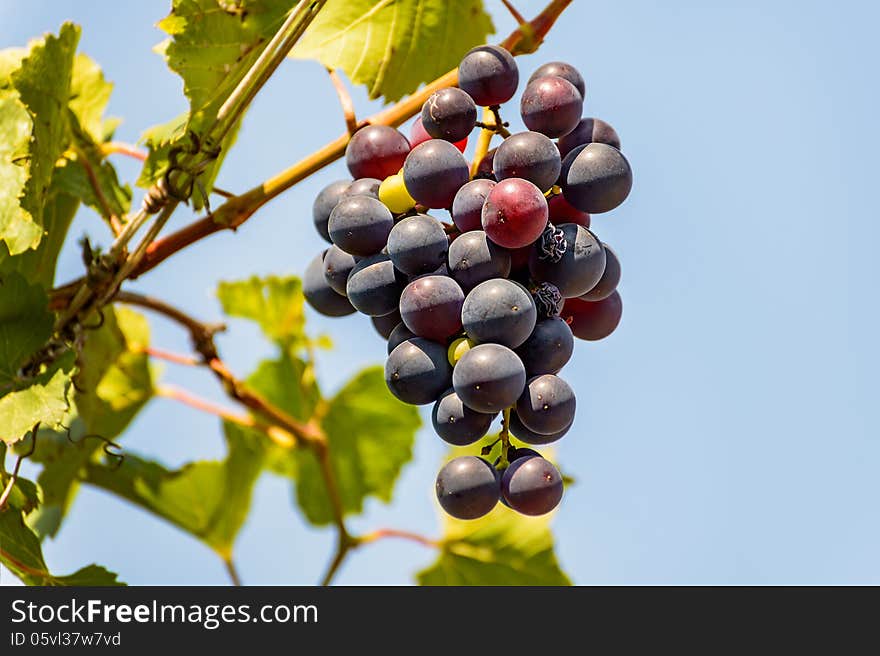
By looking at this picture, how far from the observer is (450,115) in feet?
4.60

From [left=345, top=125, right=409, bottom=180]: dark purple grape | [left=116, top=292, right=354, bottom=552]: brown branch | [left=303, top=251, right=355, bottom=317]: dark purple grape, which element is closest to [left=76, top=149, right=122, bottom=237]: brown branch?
[left=116, top=292, right=354, bottom=552]: brown branch

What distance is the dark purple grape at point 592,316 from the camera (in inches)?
58.4

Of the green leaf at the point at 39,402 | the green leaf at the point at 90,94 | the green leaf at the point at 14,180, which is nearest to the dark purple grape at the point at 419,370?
the green leaf at the point at 39,402

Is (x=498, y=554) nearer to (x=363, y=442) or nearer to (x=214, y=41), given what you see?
(x=363, y=442)

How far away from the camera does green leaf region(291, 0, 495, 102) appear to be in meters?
1.78

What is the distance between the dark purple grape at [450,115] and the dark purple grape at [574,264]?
0.62 feet

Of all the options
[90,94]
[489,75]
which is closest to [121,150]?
[90,94]

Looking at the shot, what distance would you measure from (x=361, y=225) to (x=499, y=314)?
0.24 metres

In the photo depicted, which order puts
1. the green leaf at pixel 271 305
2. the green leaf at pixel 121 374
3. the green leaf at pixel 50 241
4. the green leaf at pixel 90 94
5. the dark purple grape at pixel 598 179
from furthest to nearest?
the green leaf at pixel 271 305, the green leaf at pixel 121 374, the green leaf at pixel 90 94, the green leaf at pixel 50 241, the dark purple grape at pixel 598 179

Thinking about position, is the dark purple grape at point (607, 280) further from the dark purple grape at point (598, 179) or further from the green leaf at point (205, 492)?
the green leaf at point (205, 492)
